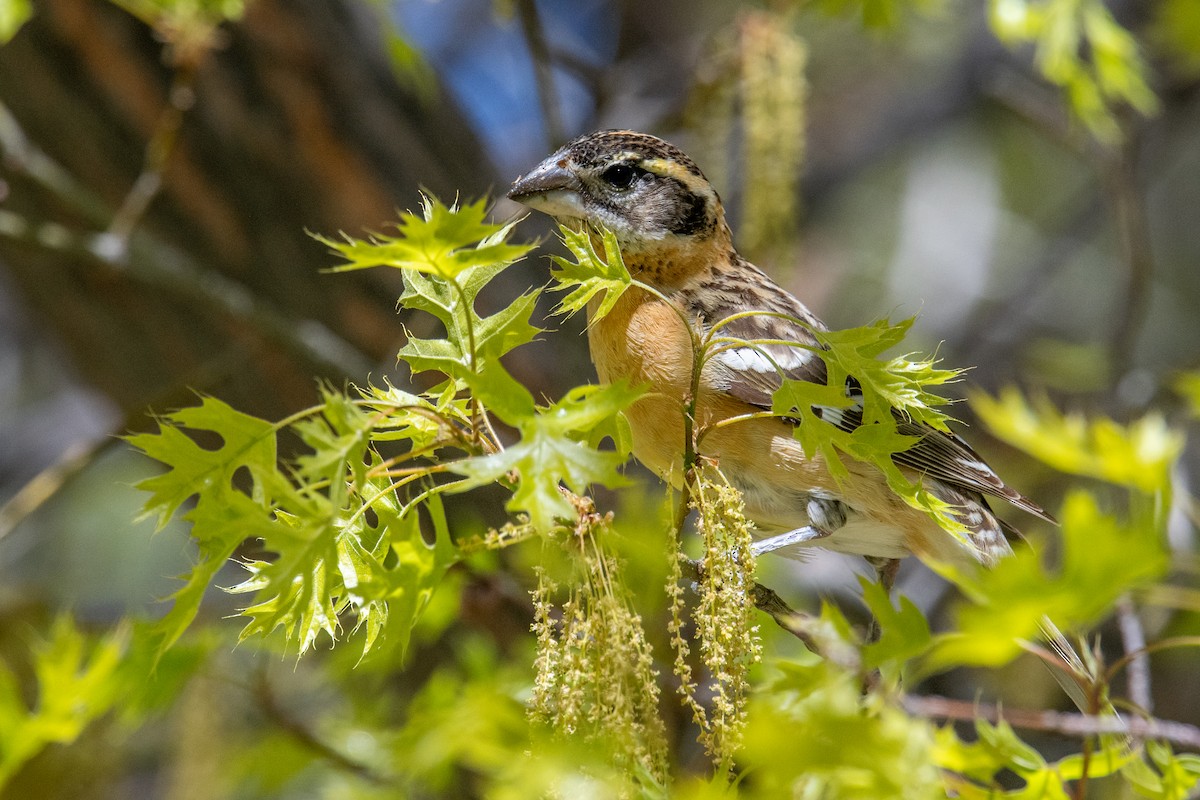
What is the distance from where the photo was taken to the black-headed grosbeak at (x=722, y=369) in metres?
3.06

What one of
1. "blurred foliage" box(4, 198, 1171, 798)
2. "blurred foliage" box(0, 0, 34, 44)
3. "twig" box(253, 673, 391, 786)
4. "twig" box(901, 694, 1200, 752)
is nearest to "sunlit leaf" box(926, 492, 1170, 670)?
"blurred foliage" box(4, 198, 1171, 798)

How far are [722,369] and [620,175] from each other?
2.09 feet

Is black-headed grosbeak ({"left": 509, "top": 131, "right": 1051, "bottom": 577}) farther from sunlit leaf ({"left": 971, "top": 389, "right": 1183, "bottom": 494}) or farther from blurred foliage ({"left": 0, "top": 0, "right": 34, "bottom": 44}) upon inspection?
blurred foliage ({"left": 0, "top": 0, "right": 34, "bottom": 44})

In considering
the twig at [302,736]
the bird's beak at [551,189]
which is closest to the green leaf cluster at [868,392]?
the bird's beak at [551,189]

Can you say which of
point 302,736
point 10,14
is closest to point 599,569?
point 302,736

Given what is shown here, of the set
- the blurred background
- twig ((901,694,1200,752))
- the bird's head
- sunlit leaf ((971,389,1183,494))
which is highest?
the blurred background

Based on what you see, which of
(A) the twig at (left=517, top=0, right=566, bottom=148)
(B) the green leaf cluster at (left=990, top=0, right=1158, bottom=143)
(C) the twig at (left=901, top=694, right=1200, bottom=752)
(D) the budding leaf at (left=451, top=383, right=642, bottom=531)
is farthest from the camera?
(A) the twig at (left=517, top=0, right=566, bottom=148)

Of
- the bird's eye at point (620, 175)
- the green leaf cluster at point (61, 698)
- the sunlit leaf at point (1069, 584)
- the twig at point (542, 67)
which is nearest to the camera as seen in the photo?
the sunlit leaf at point (1069, 584)

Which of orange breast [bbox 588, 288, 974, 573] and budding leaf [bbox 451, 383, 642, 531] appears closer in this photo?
budding leaf [bbox 451, 383, 642, 531]

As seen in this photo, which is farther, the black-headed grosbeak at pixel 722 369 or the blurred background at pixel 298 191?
the blurred background at pixel 298 191

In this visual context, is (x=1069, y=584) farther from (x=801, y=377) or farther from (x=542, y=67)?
(x=542, y=67)

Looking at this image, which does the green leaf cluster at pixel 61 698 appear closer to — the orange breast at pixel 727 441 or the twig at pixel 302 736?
the twig at pixel 302 736

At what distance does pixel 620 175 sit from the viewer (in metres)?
3.38

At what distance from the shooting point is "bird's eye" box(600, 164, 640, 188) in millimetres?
3359
